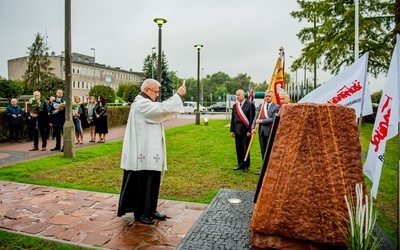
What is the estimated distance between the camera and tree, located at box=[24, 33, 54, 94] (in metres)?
58.1

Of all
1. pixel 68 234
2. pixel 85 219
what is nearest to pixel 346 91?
pixel 85 219

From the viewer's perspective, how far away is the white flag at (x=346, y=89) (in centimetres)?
547

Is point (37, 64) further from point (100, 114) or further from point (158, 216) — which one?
point (158, 216)

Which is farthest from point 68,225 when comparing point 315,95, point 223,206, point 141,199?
point 315,95

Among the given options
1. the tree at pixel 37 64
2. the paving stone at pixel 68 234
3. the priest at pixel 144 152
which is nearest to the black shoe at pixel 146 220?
the priest at pixel 144 152

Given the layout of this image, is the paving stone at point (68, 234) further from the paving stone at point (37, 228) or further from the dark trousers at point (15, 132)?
the dark trousers at point (15, 132)

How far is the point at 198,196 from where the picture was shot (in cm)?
613

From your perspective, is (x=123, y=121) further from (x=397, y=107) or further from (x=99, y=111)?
(x=397, y=107)

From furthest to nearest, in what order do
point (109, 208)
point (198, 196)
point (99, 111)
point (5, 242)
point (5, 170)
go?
1. point (99, 111)
2. point (5, 170)
3. point (198, 196)
4. point (109, 208)
5. point (5, 242)

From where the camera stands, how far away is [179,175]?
25.8ft

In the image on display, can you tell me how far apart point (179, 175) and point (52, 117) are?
20.3 ft

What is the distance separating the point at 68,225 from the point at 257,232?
275cm

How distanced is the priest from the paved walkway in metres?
0.30

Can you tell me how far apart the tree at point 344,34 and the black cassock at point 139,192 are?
21170mm
